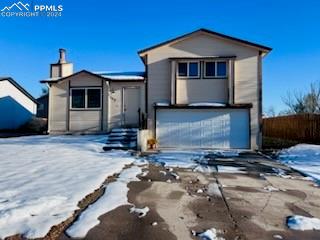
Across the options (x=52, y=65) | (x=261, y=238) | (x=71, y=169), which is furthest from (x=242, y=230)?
(x=52, y=65)

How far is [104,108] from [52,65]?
19.6 feet

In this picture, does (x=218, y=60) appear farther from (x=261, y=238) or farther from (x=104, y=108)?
(x=261, y=238)

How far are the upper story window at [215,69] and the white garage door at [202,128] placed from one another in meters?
1.84

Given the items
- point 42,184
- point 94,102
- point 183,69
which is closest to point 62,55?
point 94,102

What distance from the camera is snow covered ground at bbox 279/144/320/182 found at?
10.2 metres

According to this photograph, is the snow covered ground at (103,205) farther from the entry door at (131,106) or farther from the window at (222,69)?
the window at (222,69)

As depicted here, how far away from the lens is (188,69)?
58.3 feet

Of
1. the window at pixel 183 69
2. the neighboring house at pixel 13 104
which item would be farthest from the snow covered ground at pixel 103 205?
the neighboring house at pixel 13 104

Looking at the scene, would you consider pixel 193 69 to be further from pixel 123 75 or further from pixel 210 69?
pixel 123 75

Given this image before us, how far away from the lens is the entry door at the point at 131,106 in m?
18.7

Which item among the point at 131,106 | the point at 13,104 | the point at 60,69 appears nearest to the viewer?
the point at 131,106

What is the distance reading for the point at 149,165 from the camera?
10367mm

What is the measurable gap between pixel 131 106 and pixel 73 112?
3.31 m

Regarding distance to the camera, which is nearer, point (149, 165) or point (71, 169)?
point (71, 169)
